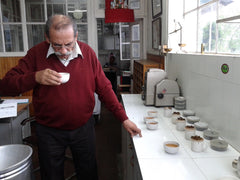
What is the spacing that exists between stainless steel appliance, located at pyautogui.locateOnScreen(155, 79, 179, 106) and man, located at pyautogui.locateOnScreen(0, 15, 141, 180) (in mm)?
722

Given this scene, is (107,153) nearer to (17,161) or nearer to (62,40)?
(17,161)

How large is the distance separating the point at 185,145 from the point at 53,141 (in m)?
0.90

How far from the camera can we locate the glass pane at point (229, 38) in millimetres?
1767

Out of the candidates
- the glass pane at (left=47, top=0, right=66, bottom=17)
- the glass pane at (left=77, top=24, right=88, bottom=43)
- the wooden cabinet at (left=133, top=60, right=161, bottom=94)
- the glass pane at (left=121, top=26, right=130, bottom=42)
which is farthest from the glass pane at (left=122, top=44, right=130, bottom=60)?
the wooden cabinet at (left=133, top=60, right=161, bottom=94)

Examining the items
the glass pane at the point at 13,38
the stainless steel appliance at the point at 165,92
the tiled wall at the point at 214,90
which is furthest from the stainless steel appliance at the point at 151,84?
the glass pane at the point at 13,38

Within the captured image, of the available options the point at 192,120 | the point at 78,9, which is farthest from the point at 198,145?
the point at 78,9

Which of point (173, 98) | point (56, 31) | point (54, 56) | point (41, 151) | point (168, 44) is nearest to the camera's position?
point (56, 31)

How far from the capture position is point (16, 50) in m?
4.77

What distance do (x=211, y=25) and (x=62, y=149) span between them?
175 centimetres

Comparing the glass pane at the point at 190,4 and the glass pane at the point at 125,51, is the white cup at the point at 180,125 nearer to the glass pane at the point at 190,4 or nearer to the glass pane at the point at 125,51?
the glass pane at the point at 190,4

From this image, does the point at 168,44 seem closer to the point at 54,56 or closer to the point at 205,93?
the point at 205,93

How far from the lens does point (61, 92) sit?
145cm

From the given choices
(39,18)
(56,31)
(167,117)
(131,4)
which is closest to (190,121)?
(167,117)

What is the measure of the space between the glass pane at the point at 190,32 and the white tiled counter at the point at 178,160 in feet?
4.47
